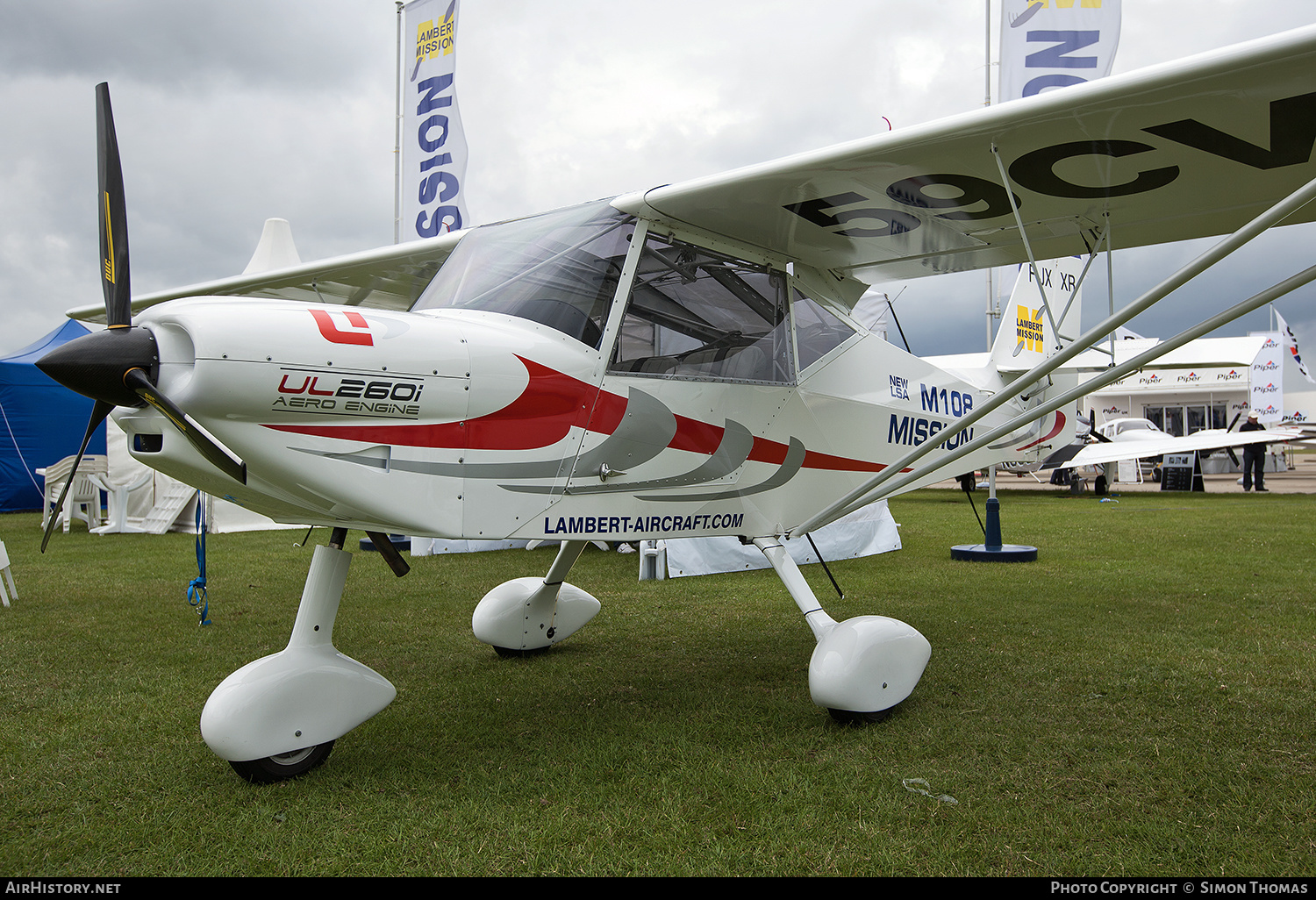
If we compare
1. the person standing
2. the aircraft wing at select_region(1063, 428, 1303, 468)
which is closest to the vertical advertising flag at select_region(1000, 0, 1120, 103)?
the aircraft wing at select_region(1063, 428, 1303, 468)

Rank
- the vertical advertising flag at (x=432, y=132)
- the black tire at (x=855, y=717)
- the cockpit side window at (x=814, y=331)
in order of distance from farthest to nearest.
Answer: the vertical advertising flag at (x=432, y=132) < the cockpit side window at (x=814, y=331) < the black tire at (x=855, y=717)

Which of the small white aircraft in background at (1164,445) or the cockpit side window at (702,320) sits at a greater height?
the cockpit side window at (702,320)

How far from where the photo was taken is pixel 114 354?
2469 millimetres

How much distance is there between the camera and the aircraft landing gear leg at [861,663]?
358 centimetres

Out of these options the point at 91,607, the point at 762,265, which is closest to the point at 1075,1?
the point at 762,265

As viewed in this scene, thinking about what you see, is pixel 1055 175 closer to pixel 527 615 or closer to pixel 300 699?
pixel 527 615

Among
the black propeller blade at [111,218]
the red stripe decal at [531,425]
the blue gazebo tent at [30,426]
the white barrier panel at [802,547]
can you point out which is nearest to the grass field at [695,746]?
the white barrier panel at [802,547]

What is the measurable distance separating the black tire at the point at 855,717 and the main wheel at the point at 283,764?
219 cm

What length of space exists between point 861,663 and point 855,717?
0.29m

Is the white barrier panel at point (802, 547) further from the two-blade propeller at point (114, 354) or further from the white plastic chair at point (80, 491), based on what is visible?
the white plastic chair at point (80, 491)

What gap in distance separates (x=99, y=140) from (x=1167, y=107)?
3.89 m

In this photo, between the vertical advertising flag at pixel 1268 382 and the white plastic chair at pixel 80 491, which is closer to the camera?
the white plastic chair at pixel 80 491

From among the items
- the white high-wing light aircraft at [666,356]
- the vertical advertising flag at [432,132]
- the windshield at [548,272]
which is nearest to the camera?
the white high-wing light aircraft at [666,356]

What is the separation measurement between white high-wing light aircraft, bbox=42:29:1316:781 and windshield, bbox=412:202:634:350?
0.01 m
